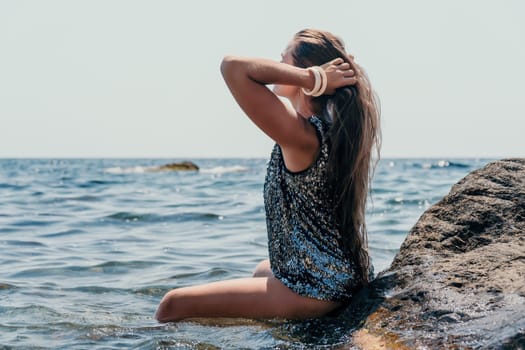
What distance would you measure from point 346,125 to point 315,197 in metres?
0.45

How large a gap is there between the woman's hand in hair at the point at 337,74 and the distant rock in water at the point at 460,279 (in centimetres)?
113

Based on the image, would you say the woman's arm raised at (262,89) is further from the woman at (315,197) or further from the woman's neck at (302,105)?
the woman's neck at (302,105)

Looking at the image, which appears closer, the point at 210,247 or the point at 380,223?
the point at 210,247

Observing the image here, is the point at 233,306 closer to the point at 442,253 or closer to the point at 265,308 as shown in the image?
the point at 265,308

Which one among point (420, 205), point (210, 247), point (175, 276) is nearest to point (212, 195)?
point (420, 205)

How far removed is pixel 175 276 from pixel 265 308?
3.30 meters

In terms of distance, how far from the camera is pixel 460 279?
3.87 m

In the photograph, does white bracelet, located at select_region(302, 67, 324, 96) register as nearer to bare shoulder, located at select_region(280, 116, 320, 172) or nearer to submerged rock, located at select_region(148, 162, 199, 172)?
bare shoulder, located at select_region(280, 116, 320, 172)

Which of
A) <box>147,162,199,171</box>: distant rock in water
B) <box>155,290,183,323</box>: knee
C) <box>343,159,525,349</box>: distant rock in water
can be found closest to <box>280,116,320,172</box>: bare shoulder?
<box>343,159,525,349</box>: distant rock in water

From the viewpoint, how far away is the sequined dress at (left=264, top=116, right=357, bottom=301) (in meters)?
4.21

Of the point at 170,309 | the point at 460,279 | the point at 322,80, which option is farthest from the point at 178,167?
the point at 460,279

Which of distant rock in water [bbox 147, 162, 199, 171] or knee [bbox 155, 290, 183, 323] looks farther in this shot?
distant rock in water [bbox 147, 162, 199, 171]

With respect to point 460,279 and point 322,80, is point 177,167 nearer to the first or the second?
point 322,80

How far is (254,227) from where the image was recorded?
12.0m
